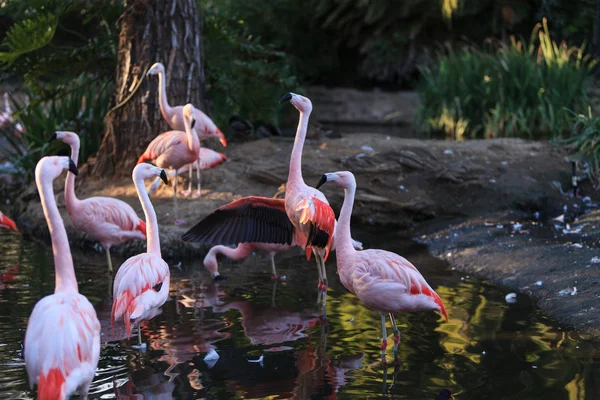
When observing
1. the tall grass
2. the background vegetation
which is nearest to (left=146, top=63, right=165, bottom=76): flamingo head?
the background vegetation

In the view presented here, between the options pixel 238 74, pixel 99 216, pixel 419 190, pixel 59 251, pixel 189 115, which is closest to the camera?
pixel 59 251

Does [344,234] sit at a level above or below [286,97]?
below

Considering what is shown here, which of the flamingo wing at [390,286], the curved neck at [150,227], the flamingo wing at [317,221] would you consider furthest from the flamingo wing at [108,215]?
the flamingo wing at [390,286]

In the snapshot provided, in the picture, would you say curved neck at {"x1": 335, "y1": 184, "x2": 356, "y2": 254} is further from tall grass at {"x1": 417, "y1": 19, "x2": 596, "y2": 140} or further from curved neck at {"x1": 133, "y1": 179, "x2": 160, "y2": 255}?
tall grass at {"x1": 417, "y1": 19, "x2": 596, "y2": 140}

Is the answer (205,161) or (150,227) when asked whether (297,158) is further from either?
(205,161)

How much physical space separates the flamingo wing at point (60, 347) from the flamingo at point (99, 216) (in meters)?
3.22

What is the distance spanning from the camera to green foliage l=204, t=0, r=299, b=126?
10.1m

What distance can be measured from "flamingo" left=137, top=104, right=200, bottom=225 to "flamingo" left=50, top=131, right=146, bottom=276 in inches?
30.1

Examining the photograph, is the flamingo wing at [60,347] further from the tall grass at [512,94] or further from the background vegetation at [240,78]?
the tall grass at [512,94]

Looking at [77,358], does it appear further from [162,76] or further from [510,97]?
[510,97]

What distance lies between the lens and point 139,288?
193 inches

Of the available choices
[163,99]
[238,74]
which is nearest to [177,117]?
[163,99]

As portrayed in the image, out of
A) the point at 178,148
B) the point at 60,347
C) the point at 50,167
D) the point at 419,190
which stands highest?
the point at 50,167

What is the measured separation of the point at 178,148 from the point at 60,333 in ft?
13.8
